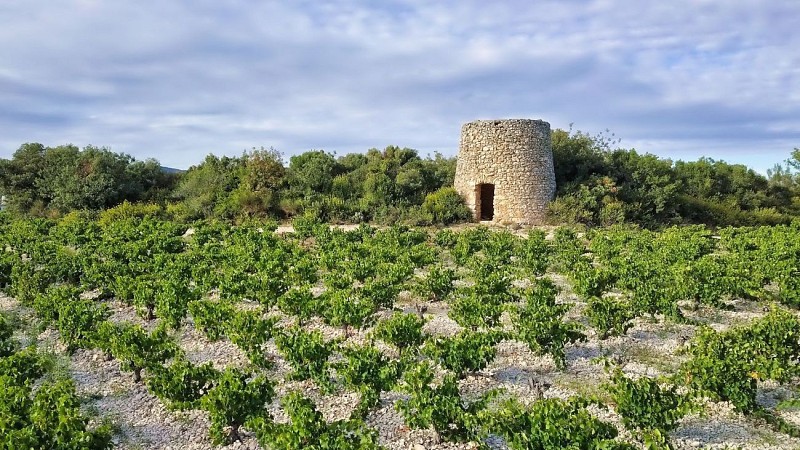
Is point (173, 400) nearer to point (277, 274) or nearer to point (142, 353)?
point (142, 353)

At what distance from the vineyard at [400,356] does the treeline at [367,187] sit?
10613mm

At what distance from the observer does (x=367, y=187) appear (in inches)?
1131

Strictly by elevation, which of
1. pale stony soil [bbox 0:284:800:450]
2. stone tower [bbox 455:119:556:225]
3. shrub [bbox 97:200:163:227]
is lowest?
pale stony soil [bbox 0:284:800:450]

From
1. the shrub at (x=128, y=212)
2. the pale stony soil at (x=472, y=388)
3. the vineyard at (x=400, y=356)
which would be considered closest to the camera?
the vineyard at (x=400, y=356)

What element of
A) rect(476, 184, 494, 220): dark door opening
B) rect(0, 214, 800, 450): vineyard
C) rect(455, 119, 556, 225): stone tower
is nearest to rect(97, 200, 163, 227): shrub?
rect(0, 214, 800, 450): vineyard

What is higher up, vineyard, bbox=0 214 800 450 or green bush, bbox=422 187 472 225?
green bush, bbox=422 187 472 225

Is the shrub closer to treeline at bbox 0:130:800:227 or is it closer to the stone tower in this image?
treeline at bbox 0:130:800:227

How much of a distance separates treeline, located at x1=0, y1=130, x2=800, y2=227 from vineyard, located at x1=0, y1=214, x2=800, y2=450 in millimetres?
10613

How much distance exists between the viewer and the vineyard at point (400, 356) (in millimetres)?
6062

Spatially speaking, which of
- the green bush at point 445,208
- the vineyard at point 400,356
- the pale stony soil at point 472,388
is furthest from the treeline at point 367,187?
the pale stony soil at point 472,388

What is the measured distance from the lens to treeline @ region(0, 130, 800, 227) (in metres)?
26.8

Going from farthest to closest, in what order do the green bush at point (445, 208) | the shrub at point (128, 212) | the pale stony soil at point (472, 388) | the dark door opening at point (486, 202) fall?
the dark door opening at point (486, 202), the shrub at point (128, 212), the green bush at point (445, 208), the pale stony soil at point (472, 388)

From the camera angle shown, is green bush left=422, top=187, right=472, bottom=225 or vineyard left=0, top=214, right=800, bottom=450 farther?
green bush left=422, top=187, right=472, bottom=225

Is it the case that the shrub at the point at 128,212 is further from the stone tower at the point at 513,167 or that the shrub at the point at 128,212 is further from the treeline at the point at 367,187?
the stone tower at the point at 513,167
